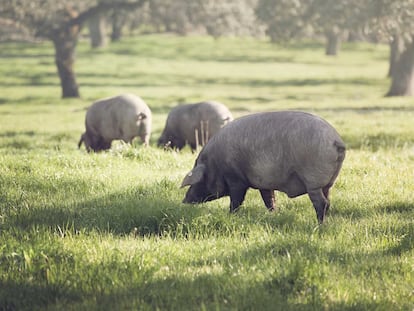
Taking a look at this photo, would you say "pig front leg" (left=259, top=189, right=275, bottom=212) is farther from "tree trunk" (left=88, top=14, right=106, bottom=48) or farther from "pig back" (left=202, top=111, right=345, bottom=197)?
"tree trunk" (left=88, top=14, right=106, bottom=48)

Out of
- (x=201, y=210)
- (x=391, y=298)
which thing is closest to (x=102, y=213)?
(x=201, y=210)

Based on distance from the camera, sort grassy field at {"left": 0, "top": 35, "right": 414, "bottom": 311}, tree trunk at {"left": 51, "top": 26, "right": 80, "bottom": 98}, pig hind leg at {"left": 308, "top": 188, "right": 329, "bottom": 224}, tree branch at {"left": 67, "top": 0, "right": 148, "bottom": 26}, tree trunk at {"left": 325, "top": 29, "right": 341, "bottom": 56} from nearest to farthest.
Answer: grassy field at {"left": 0, "top": 35, "right": 414, "bottom": 311}, pig hind leg at {"left": 308, "top": 188, "right": 329, "bottom": 224}, tree branch at {"left": 67, "top": 0, "right": 148, "bottom": 26}, tree trunk at {"left": 51, "top": 26, "right": 80, "bottom": 98}, tree trunk at {"left": 325, "top": 29, "right": 341, "bottom": 56}

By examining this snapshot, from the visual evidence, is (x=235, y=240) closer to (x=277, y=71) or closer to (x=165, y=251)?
(x=165, y=251)

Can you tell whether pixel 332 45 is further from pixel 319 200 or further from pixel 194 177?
pixel 319 200

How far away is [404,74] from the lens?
24266 millimetres

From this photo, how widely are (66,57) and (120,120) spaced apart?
14.4 meters

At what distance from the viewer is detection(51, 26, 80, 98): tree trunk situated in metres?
26.4

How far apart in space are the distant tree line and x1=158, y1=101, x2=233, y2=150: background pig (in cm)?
882

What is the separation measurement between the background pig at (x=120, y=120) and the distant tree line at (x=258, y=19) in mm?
9776

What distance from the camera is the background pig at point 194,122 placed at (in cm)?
1305

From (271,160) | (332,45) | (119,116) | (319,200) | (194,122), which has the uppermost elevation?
(271,160)

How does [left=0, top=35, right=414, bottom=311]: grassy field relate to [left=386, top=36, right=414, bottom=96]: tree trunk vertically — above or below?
above

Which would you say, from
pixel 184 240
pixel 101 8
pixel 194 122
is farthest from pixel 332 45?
pixel 184 240

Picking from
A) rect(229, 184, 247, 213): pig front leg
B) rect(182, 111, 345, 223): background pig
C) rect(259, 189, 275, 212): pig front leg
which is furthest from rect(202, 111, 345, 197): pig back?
rect(259, 189, 275, 212): pig front leg
